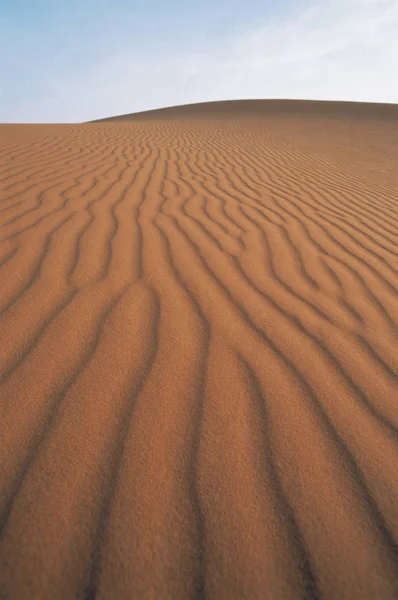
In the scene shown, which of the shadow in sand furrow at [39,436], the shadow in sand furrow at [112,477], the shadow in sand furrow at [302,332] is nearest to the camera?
the shadow in sand furrow at [112,477]

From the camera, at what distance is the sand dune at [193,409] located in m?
0.88

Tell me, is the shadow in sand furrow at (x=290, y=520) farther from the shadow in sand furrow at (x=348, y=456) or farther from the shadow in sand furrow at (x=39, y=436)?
the shadow in sand furrow at (x=39, y=436)

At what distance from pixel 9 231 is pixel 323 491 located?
7.87ft

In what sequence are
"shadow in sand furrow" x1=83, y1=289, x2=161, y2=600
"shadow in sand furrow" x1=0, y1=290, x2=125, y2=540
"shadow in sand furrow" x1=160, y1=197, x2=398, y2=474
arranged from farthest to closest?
"shadow in sand furrow" x1=160, y1=197, x2=398, y2=474, "shadow in sand furrow" x1=0, y1=290, x2=125, y2=540, "shadow in sand furrow" x1=83, y1=289, x2=161, y2=600

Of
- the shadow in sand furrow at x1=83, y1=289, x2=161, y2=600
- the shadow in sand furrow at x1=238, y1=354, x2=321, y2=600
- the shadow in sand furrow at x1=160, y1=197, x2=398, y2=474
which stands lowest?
the shadow in sand furrow at x1=160, y1=197, x2=398, y2=474

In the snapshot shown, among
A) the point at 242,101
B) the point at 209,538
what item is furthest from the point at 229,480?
the point at 242,101

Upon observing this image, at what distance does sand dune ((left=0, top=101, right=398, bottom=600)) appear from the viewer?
88 cm

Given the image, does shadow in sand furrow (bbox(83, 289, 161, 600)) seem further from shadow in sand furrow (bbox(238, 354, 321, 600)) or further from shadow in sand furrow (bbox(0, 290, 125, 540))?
shadow in sand furrow (bbox(238, 354, 321, 600))

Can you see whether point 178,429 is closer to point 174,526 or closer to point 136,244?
point 174,526

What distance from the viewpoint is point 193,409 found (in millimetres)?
1265

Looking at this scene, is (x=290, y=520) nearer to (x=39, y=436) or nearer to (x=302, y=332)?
(x=39, y=436)

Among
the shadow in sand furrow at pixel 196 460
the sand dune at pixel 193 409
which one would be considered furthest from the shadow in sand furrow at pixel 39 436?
the shadow in sand furrow at pixel 196 460

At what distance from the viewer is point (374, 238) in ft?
10.1

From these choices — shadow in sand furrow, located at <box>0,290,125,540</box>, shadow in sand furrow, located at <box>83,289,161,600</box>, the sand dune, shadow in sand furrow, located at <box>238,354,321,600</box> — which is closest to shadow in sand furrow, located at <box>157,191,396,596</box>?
the sand dune
